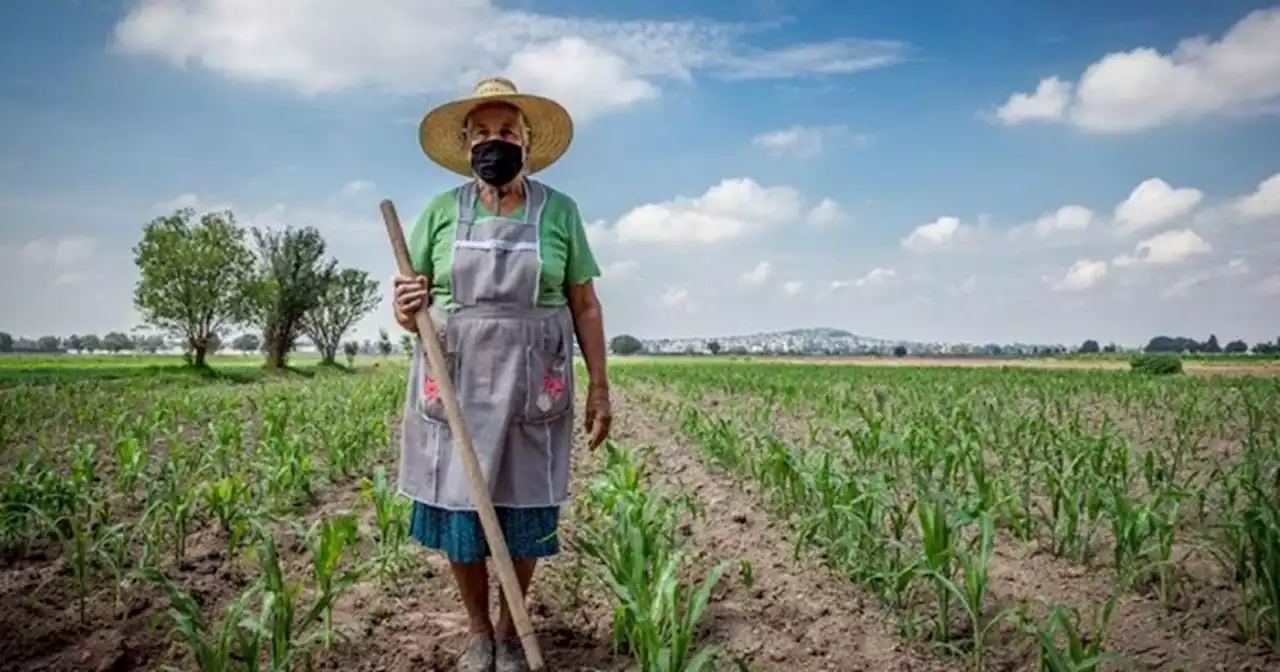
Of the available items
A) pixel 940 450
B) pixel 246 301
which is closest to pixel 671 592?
pixel 940 450

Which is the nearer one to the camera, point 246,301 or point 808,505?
point 808,505

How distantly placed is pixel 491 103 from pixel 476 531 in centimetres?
133

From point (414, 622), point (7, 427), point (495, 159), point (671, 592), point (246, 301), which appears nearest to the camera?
point (671, 592)

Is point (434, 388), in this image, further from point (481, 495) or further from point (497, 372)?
point (481, 495)

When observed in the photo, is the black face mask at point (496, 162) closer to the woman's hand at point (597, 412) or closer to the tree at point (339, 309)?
the woman's hand at point (597, 412)

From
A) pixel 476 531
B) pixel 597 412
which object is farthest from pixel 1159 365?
pixel 476 531

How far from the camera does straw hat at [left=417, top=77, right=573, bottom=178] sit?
285 cm

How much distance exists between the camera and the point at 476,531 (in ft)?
9.09

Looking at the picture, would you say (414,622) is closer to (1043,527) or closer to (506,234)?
(506,234)

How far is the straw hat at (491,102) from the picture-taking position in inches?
112

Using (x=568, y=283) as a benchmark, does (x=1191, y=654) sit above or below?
below

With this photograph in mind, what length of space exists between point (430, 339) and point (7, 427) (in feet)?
26.2

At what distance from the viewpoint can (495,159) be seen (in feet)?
9.13

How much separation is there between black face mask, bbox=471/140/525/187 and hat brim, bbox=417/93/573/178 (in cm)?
12
